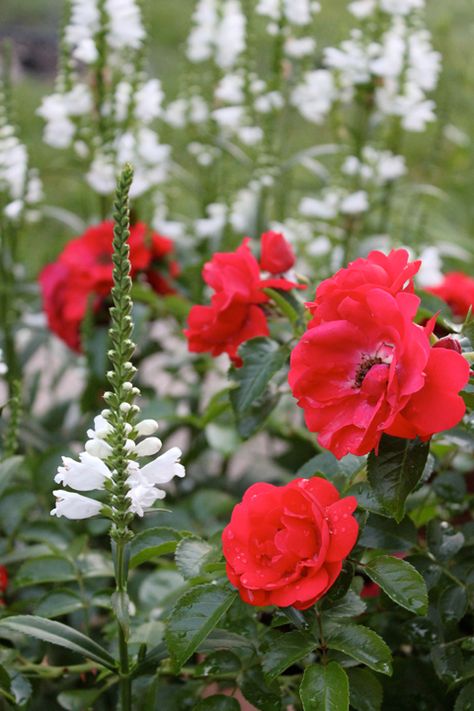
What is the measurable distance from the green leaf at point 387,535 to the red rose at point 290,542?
3.4 inches

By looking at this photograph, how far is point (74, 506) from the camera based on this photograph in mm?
674

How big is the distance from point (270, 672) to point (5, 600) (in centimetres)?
50

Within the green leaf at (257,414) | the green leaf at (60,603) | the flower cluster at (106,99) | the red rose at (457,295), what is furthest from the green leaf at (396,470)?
the flower cluster at (106,99)

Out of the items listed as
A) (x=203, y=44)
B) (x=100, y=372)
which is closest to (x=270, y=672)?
(x=100, y=372)

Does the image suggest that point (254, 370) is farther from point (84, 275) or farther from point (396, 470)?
point (84, 275)

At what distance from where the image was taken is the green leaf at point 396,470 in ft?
2.20

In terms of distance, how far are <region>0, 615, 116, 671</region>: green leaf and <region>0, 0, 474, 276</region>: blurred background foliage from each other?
2.96ft

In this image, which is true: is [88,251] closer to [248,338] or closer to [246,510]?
[248,338]

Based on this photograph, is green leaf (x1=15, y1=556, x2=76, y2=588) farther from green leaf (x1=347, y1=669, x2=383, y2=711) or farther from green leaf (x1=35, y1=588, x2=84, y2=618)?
green leaf (x1=347, y1=669, x2=383, y2=711)

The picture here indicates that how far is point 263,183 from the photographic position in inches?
65.0

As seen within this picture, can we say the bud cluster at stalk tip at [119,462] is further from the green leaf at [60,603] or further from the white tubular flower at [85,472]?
the green leaf at [60,603]

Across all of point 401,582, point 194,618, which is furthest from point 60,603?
point 401,582

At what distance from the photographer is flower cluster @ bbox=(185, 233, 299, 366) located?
2.86ft

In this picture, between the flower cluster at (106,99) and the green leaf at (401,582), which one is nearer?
the green leaf at (401,582)
